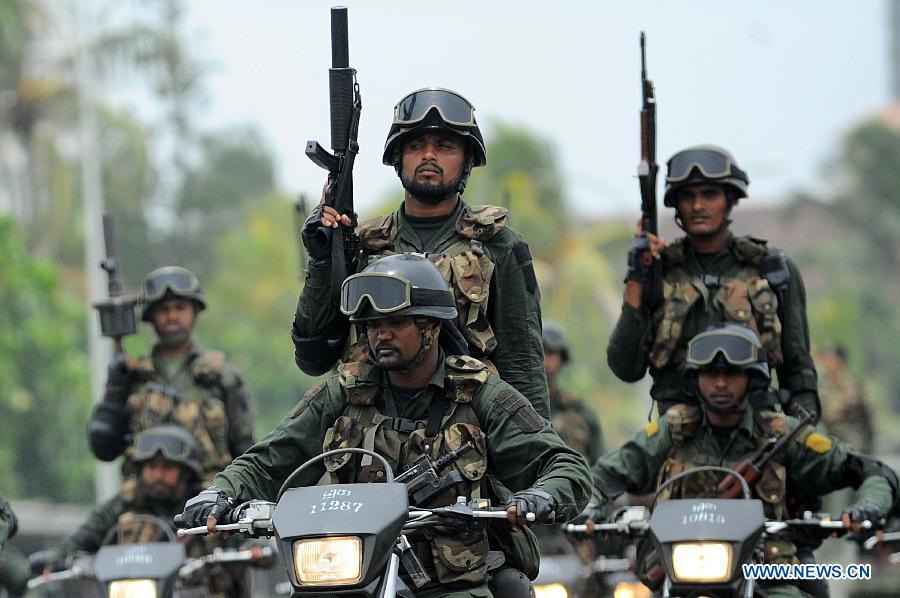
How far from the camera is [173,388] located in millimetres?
12945

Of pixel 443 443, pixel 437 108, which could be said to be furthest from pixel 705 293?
pixel 443 443

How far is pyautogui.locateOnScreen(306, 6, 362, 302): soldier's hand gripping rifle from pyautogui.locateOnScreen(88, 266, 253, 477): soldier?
4.89 meters

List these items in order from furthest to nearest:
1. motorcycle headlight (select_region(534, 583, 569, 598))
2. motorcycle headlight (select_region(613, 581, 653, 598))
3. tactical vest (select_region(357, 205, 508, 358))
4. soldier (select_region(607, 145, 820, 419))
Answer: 1. motorcycle headlight (select_region(613, 581, 653, 598))
2. motorcycle headlight (select_region(534, 583, 569, 598))
3. soldier (select_region(607, 145, 820, 419))
4. tactical vest (select_region(357, 205, 508, 358))

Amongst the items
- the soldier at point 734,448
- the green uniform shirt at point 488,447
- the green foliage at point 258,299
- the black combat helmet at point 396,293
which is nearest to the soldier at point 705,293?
the soldier at point 734,448

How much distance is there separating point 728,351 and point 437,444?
8.67ft

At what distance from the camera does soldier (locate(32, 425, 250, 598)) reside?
476 inches

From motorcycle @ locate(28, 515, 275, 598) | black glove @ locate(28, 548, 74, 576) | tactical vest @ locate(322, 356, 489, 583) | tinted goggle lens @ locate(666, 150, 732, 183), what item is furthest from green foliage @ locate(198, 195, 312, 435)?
tactical vest @ locate(322, 356, 489, 583)

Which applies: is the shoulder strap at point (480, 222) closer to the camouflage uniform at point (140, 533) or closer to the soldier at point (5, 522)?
the soldier at point (5, 522)

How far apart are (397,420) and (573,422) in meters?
8.19

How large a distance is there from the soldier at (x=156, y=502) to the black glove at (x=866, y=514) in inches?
183

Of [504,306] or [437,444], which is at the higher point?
[504,306]

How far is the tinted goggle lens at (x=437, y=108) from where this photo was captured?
830cm

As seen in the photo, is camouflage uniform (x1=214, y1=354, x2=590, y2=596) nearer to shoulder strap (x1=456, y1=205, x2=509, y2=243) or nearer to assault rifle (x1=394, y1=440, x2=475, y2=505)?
assault rifle (x1=394, y1=440, x2=475, y2=505)

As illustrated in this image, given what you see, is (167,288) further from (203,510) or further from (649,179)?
(203,510)
